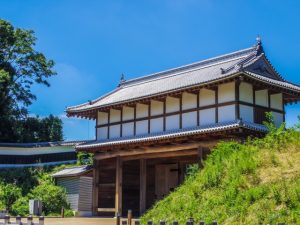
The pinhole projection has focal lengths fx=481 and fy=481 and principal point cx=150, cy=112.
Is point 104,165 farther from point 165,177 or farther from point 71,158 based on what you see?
point 71,158

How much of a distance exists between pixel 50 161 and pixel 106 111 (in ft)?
36.2

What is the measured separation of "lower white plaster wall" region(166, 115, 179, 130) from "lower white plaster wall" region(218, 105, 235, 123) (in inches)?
113

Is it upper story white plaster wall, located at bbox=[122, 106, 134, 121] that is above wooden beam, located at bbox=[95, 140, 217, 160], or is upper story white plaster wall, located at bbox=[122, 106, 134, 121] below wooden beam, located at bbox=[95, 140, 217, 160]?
above

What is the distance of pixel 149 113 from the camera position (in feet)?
89.0

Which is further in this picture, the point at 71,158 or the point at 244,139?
the point at 71,158

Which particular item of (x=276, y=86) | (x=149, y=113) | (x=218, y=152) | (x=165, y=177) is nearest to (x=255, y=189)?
(x=218, y=152)

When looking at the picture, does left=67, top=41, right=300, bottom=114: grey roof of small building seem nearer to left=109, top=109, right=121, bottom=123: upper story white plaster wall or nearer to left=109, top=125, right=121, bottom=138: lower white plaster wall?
left=109, top=109, right=121, bottom=123: upper story white plaster wall

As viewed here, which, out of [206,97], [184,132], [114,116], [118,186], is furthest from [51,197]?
[206,97]

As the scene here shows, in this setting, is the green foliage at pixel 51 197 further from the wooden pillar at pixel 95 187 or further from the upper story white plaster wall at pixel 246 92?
the upper story white plaster wall at pixel 246 92

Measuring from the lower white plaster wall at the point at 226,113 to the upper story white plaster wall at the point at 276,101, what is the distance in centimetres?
324

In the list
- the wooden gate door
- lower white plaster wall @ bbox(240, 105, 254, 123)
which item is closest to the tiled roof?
A: lower white plaster wall @ bbox(240, 105, 254, 123)

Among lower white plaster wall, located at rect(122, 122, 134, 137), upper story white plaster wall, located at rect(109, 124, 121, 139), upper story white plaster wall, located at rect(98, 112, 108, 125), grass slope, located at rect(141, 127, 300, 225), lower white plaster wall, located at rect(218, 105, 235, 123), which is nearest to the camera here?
grass slope, located at rect(141, 127, 300, 225)

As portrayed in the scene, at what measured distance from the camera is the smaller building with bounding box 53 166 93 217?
104ft

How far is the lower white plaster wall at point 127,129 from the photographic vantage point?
28062 mm
